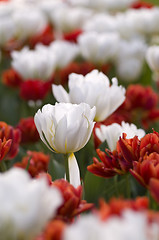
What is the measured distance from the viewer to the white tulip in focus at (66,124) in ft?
1.94

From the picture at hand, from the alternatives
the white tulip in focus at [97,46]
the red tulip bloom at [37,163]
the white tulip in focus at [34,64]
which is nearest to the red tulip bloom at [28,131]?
the red tulip bloom at [37,163]

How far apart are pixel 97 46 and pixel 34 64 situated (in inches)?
10.1

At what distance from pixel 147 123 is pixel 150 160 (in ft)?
2.39

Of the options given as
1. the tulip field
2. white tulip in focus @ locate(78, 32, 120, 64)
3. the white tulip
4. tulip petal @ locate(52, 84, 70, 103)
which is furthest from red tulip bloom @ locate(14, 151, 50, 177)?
the white tulip

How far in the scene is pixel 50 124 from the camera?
1.96 ft

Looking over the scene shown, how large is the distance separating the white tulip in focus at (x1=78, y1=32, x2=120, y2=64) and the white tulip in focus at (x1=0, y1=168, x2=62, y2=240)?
107 cm

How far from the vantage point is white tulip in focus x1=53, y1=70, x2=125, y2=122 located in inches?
29.0

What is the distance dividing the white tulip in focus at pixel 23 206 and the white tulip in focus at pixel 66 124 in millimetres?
258

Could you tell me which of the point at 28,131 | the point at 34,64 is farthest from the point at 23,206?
the point at 34,64

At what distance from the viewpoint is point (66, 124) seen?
1.94 ft

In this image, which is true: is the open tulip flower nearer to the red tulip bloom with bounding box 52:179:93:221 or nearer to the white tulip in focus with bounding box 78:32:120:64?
the red tulip bloom with bounding box 52:179:93:221

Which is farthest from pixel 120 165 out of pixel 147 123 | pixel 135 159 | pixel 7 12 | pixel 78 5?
pixel 78 5

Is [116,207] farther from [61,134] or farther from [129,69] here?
[129,69]

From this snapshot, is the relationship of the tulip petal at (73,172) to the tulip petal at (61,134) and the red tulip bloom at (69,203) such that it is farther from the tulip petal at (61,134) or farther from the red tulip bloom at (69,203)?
the red tulip bloom at (69,203)
